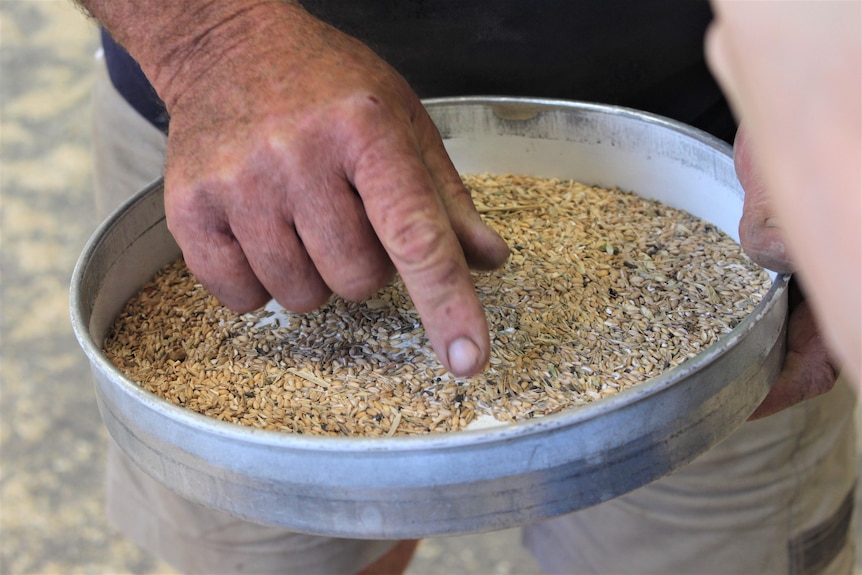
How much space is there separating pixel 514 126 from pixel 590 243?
166 mm

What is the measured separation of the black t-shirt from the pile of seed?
0.19 metres

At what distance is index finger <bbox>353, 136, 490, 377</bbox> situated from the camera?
63 cm

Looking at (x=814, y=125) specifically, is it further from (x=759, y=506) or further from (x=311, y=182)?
(x=759, y=506)

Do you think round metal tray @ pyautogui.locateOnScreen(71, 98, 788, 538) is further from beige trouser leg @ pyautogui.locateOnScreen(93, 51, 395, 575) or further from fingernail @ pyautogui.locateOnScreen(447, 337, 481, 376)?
beige trouser leg @ pyautogui.locateOnScreen(93, 51, 395, 575)

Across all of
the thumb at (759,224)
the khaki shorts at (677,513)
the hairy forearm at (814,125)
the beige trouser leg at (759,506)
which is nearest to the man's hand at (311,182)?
the thumb at (759,224)

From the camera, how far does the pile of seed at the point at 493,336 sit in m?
0.71

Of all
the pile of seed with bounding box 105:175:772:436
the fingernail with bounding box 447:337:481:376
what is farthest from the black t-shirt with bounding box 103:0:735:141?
the fingernail with bounding box 447:337:481:376

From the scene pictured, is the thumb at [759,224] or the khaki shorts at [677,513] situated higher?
the thumb at [759,224]

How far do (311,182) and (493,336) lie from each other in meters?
0.20

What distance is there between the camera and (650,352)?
0.73 metres

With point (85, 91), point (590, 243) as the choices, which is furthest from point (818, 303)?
point (85, 91)

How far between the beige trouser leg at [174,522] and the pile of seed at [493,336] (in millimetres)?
350

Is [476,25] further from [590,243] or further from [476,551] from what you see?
[476,551]

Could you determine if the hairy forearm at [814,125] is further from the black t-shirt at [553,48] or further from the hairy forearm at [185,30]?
the black t-shirt at [553,48]
